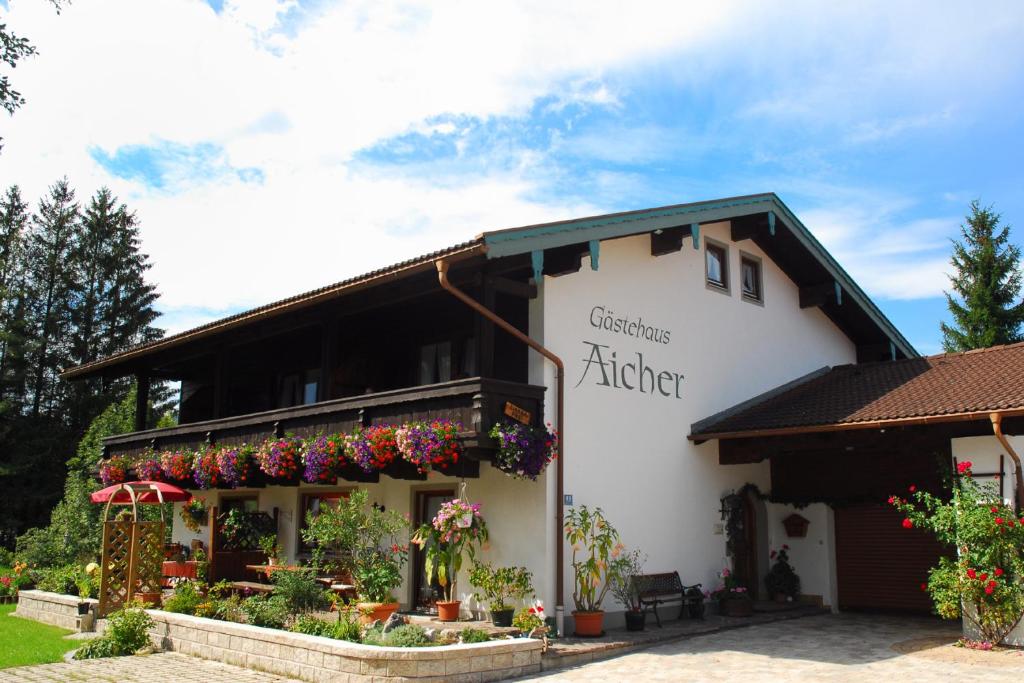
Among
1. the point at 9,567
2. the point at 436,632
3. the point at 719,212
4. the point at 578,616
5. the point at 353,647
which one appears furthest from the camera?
the point at 9,567

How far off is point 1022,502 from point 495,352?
7.05 meters

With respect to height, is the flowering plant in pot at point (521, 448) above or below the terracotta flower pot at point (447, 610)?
above

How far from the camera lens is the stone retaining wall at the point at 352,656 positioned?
8.62 meters

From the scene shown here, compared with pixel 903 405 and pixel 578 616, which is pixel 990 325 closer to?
pixel 903 405

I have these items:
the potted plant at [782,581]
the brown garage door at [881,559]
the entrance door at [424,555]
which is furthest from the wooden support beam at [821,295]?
the entrance door at [424,555]

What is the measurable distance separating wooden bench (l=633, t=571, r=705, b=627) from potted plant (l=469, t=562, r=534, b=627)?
5.84 ft

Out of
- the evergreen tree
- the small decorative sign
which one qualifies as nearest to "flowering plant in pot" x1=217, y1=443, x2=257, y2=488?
the small decorative sign

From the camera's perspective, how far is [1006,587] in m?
10.5

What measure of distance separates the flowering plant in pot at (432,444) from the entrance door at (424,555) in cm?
187

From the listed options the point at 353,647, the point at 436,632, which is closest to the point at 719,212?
the point at 436,632

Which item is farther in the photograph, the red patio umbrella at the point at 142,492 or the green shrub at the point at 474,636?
the red patio umbrella at the point at 142,492

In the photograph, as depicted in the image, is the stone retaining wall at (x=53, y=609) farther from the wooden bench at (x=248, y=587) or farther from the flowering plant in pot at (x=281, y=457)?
the flowering plant in pot at (x=281, y=457)

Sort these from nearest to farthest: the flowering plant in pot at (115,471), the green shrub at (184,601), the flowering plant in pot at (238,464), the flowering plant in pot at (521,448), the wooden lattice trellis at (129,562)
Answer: the flowering plant in pot at (521,448), the green shrub at (184,601), the wooden lattice trellis at (129,562), the flowering plant in pot at (238,464), the flowering plant in pot at (115,471)

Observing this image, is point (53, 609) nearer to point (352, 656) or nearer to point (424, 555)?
point (424, 555)
